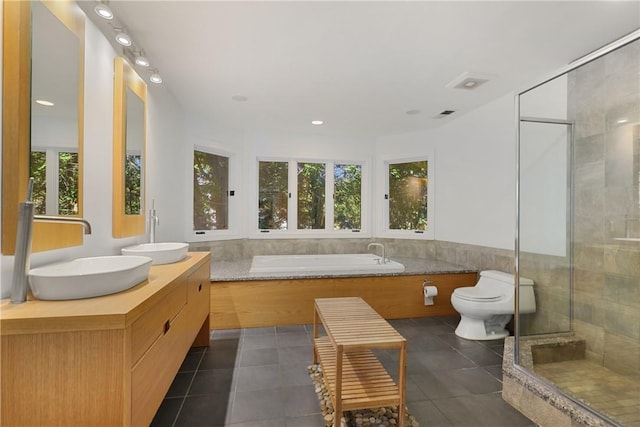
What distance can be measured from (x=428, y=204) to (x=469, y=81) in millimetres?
1817

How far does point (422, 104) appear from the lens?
321 cm

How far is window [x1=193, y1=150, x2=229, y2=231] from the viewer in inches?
145

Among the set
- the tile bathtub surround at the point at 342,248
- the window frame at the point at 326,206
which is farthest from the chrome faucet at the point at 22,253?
the window frame at the point at 326,206

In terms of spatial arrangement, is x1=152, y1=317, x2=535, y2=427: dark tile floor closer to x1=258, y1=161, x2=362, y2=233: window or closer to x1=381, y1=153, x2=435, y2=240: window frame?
x1=381, y1=153, x2=435, y2=240: window frame

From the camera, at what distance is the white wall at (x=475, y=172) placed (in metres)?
3.00

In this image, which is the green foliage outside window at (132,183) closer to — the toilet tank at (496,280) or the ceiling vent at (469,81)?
the ceiling vent at (469,81)

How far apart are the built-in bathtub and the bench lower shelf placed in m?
1.25

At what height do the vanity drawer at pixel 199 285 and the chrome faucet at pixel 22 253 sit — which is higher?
the chrome faucet at pixel 22 253

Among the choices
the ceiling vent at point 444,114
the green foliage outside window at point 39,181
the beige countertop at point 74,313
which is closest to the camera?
the beige countertop at point 74,313

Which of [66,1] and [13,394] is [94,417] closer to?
[13,394]

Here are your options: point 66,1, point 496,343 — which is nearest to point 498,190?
point 496,343

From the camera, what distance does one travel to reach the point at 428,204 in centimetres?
412

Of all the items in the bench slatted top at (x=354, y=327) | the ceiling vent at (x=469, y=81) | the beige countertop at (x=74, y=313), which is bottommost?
the bench slatted top at (x=354, y=327)

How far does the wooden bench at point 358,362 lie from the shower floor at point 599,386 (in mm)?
1003
